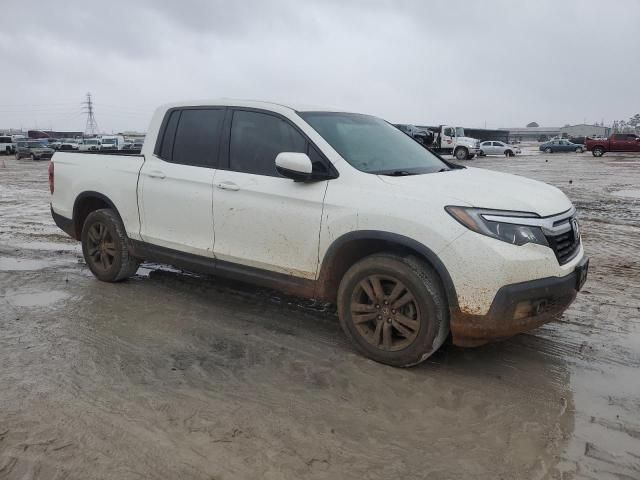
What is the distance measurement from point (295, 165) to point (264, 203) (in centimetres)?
52

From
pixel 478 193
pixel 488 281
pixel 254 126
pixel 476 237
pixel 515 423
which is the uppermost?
pixel 254 126

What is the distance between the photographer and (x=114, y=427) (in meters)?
2.95

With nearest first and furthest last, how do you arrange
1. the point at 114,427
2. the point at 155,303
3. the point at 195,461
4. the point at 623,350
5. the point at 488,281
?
the point at 195,461, the point at 114,427, the point at 488,281, the point at 623,350, the point at 155,303

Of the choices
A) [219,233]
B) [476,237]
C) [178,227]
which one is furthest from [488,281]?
[178,227]

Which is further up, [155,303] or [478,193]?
[478,193]

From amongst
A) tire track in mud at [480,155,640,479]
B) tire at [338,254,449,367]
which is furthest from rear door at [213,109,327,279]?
tire track in mud at [480,155,640,479]

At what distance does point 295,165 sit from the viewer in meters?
3.80

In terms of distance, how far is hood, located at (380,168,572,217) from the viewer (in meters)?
3.46

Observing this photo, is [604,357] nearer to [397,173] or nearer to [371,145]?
[397,173]

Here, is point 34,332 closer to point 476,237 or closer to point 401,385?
point 401,385

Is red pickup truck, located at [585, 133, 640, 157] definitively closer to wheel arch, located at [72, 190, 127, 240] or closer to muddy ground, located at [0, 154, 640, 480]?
muddy ground, located at [0, 154, 640, 480]

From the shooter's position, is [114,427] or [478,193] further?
[478,193]

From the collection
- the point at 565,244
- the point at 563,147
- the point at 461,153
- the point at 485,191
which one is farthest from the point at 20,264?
the point at 563,147

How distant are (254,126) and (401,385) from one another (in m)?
2.42
